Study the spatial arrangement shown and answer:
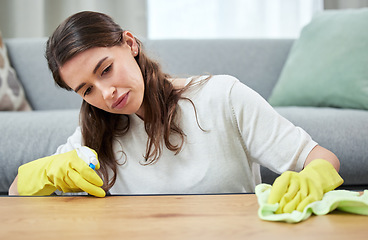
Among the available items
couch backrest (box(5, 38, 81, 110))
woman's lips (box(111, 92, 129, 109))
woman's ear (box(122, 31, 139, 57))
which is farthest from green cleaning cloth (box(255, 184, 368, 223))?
couch backrest (box(5, 38, 81, 110))

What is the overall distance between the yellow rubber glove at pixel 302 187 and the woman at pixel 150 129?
129 mm

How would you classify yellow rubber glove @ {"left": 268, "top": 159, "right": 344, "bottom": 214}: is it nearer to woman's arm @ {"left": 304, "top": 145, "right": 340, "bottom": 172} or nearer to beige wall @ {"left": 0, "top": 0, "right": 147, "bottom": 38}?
woman's arm @ {"left": 304, "top": 145, "right": 340, "bottom": 172}

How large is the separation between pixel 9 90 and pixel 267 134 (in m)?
1.37

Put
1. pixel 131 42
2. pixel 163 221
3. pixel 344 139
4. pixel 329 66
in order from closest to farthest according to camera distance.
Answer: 1. pixel 163 221
2. pixel 131 42
3. pixel 344 139
4. pixel 329 66

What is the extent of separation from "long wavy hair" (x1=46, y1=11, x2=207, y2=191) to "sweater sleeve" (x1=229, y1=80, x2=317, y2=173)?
16cm

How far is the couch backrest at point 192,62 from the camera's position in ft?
6.59

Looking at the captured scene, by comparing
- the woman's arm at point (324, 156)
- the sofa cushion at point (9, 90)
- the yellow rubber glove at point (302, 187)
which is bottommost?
the sofa cushion at point (9, 90)

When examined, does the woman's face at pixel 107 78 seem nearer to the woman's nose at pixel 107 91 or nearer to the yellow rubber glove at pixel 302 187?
the woman's nose at pixel 107 91

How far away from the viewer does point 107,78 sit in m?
0.95

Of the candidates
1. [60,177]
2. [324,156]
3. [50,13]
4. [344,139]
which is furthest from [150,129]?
[50,13]

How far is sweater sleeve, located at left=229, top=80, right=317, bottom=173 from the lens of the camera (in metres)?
0.95

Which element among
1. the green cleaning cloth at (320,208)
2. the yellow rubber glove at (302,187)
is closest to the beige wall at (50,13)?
the yellow rubber glove at (302,187)

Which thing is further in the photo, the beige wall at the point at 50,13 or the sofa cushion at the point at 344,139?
the beige wall at the point at 50,13

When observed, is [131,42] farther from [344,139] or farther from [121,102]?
[344,139]
